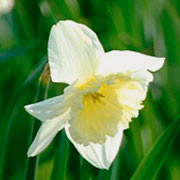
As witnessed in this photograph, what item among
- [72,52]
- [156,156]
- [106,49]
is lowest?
[156,156]

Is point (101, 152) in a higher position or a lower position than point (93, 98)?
lower

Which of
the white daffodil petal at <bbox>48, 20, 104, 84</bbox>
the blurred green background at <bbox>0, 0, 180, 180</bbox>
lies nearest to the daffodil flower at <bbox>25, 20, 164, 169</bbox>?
the white daffodil petal at <bbox>48, 20, 104, 84</bbox>

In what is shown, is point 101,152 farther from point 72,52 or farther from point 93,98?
point 72,52

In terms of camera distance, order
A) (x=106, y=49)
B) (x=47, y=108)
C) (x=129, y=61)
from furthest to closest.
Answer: (x=106, y=49) → (x=129, y=61) → (x=47, y=108)

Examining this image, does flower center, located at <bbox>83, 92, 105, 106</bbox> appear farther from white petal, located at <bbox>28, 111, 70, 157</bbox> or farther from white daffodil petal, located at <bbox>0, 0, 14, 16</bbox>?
white daffodil petal, located at <bbox>0, 0, 14, 16</bbox>

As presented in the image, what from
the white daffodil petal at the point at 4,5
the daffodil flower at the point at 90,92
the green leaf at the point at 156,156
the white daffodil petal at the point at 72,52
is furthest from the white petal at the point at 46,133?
the white daffodil petal at the point at 4,5

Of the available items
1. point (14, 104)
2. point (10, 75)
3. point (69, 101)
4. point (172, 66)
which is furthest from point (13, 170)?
point (172, 66)

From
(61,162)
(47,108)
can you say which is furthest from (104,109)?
(47,108)
